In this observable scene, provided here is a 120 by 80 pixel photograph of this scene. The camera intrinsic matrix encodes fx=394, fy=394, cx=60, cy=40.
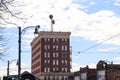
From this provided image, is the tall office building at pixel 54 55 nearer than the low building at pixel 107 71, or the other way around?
the low building at pixel 107 71

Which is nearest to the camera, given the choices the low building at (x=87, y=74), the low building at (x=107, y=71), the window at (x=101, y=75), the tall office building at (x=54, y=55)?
the low building at (x=107, y=71)

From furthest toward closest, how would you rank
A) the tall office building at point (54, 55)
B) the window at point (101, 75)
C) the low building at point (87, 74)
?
1. the tall office building at point (54, 55)
2. the low building at point (87, 74)
3. the window at point (101, 75)

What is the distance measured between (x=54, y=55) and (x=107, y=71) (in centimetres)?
6784

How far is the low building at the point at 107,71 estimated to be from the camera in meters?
108

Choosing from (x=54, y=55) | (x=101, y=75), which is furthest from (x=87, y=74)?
(x=54, y=55)

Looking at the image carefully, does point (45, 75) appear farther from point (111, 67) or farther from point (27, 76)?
point (27, 76)

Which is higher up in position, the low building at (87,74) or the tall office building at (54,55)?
the tall office building at (54,55)

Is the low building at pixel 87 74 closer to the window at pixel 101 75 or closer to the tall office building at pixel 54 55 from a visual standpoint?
the window at pixel 101 75

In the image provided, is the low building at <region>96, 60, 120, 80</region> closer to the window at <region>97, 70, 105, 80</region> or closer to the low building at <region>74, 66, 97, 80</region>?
the window at <region>97, 70, 105, 80</region>

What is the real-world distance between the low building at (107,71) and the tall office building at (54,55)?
56.2 m

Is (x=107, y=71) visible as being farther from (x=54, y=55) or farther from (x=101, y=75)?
(x=54, y=55)

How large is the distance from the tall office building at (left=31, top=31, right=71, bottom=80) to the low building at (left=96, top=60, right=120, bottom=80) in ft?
184

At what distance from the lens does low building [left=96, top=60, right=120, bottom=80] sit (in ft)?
353

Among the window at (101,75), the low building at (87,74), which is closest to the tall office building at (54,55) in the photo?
the low building at (87,74)
